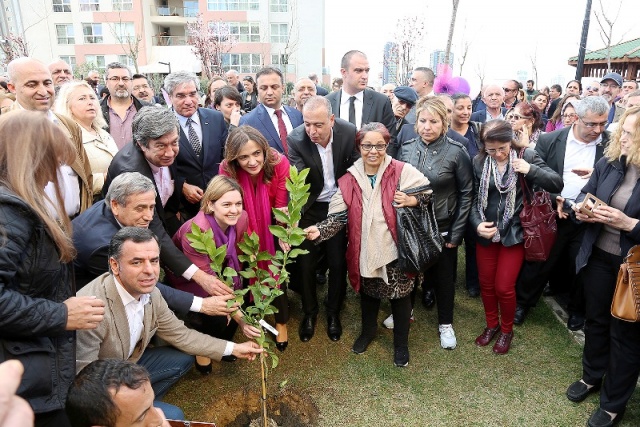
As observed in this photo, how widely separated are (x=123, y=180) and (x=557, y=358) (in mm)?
3765

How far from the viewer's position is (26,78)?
142 inches

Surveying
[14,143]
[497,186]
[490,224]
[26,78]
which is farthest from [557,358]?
[26,78]

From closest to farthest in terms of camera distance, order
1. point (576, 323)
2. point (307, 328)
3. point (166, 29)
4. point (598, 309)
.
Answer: point (598, 309), point (307, 328), point (576, 323), point (166, 29)

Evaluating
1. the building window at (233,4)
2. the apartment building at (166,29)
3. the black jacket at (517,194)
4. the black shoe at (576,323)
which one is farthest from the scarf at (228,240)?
the building window at (233,4)

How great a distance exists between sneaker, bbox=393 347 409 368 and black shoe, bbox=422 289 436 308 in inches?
41.1

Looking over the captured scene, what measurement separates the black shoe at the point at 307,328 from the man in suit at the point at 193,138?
1489 millimetres

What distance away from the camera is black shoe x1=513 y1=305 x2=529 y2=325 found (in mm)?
4430

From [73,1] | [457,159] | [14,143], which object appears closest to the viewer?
[14,143]

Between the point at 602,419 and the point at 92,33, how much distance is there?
136 ft

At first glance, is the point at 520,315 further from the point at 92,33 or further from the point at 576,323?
the point at 92,33

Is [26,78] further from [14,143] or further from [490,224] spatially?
[490,224]

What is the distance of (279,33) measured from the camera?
3753cm

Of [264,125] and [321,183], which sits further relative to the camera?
[264,125]

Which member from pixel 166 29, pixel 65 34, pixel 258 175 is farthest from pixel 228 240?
pixel 65 34
